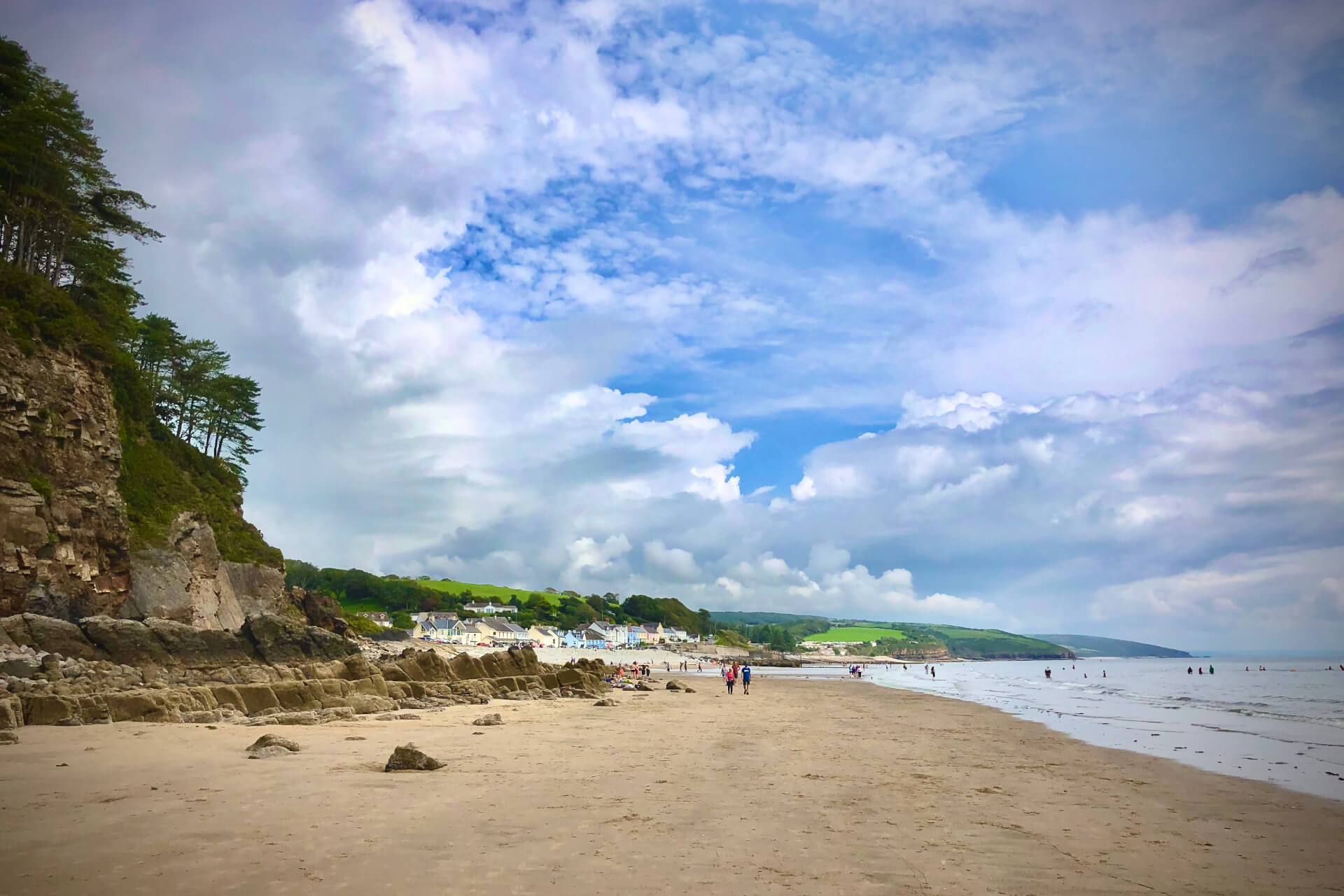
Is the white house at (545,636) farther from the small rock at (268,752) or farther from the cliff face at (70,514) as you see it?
the small rock at (268,752)

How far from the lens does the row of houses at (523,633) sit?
407 ft

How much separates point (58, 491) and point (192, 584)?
31.7 feet

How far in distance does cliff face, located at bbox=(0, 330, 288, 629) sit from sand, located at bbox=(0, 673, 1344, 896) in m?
17.2

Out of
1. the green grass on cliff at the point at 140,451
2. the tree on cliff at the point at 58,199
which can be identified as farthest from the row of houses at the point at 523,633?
the tree on cliff at the point at 58,199

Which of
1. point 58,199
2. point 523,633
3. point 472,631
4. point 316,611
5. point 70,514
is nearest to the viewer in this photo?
point 70,514

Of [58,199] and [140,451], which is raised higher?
[58,199]

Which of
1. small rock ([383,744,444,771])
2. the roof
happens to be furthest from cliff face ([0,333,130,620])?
the roof

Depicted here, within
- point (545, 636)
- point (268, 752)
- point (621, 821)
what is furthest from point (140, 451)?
point (545, 636)

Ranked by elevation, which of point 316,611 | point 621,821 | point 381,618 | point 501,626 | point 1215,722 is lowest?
point 501,626

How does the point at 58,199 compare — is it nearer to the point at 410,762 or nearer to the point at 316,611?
the point at 316,611

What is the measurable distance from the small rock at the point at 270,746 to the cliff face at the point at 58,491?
21.0 meters

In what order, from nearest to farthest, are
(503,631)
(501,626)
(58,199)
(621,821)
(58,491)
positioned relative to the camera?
(621,821) → (58,491) → (58,199) → (503,631) → (501,626)

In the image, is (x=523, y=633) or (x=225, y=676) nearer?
(x=225, y=676)

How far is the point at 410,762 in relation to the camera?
1114 centimetres
